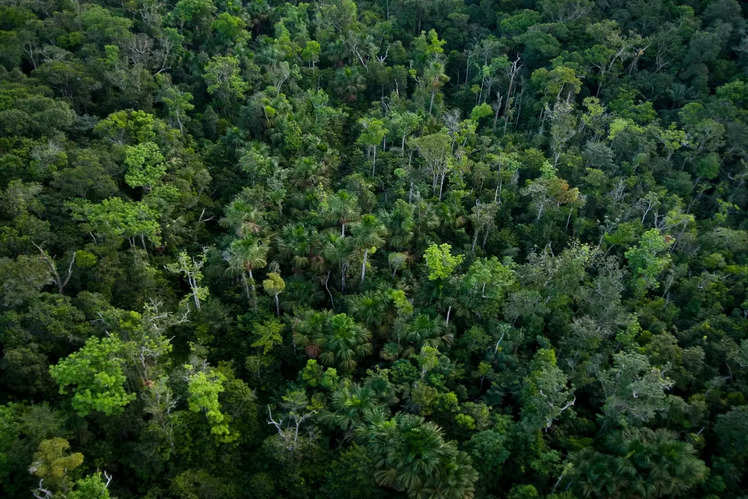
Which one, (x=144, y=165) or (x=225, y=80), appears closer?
(x=144, y=165)

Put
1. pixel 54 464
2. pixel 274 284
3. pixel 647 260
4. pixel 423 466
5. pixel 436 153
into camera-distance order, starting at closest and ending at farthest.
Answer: pixel 54 464 → pixel 423 466 → pixel 274 284 → pixel 647 260 → pixel 436 153

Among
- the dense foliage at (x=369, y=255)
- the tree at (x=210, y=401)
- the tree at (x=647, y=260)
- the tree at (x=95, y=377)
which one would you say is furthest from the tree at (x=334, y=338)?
the tree at (x=647, y=260)

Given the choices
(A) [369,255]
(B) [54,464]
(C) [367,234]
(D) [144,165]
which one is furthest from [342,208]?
(B) [54,464]

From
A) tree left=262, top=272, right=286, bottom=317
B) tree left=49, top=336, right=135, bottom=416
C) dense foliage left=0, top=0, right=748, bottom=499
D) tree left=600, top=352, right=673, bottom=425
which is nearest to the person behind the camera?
tree left=49, top=336, right=135, bottom=416

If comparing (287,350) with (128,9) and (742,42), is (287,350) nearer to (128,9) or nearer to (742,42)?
(128,9)

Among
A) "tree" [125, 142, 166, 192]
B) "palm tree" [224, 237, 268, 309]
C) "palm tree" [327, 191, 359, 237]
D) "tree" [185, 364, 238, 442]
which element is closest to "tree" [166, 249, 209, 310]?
"palm tree" [224, 237, 268, 309]

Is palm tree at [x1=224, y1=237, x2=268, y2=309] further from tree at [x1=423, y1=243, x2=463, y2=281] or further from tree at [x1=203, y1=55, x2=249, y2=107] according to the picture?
tree at [x1=203, y1=55, x2=249, y2=107]

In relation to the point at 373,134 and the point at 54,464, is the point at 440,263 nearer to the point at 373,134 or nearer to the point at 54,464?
the point at 373,134

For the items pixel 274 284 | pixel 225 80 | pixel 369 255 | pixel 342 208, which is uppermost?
pixel 225 80

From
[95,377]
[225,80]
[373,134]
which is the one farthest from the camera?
[225,80]
